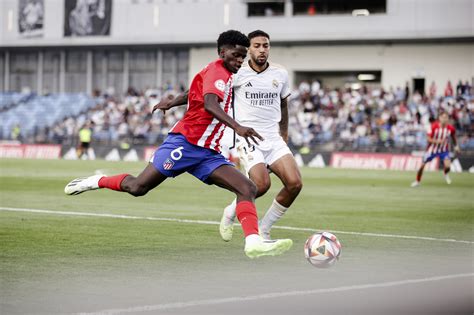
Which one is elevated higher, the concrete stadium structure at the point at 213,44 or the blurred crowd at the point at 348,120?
the concrete stadium structure at the point at 213,44

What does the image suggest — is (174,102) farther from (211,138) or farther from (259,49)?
(259,49)

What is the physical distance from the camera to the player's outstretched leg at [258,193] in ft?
38.8

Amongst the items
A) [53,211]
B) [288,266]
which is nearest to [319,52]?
[53,211]

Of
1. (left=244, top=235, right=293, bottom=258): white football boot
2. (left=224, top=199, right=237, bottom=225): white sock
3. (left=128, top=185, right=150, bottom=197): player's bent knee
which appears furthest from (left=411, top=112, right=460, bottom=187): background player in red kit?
(left=244, top=235, right=293, bottom=258): white football boot

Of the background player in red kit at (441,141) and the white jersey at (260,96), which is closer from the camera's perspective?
the white jersey at (260,96)

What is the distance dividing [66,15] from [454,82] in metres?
26.3

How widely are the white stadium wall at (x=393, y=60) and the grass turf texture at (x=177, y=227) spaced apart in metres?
29.3

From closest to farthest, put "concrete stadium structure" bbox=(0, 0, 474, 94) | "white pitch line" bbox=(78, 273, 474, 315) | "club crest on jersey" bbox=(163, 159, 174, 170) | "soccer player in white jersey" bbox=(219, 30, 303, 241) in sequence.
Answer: "white pitch line" bbox=(78, 273, 474, 315) → "club crest on jersey" bbox=(163, 159, 174, 170) → "soccer player in white jersey" bbox=(219, 30, 303, 241) → "concrete stadium structure" bbox=(0, 0, 474, 94)

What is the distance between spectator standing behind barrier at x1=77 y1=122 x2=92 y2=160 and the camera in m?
46.7

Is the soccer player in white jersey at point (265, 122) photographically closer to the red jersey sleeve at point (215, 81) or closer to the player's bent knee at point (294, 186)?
the player's bent knee at point (294, 186)

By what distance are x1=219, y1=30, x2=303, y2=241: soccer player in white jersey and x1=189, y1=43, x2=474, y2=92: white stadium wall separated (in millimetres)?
43013

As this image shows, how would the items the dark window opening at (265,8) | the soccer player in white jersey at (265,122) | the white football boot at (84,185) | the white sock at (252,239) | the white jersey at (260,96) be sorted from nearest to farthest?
the white sock at (252,239) → the white football boot at (84,185) → the soccer player in white jersey at (265,122) → the white jersey at (260,96) → the dark window opening at (265,8)

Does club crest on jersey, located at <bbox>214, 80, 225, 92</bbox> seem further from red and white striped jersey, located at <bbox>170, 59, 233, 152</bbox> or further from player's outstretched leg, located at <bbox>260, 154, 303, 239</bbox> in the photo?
player's outstretched leg, located at <bbox>260, 154, 303, 239</bbox>

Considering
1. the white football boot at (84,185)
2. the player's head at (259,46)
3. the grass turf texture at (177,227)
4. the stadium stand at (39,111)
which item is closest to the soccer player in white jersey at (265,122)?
the player's head at (259,46)
